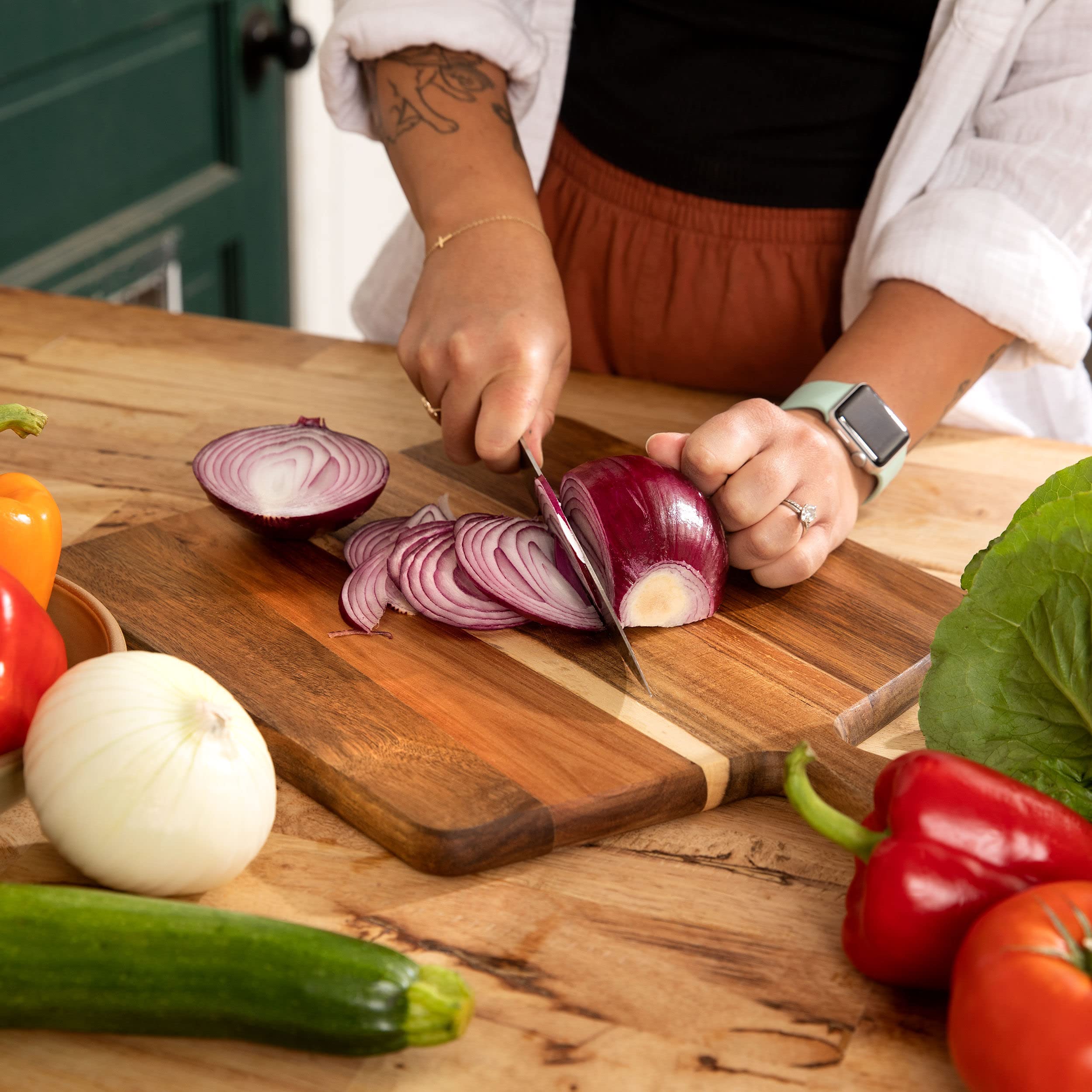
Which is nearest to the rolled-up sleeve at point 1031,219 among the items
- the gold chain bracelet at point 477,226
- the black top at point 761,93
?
the black top at point 761,93

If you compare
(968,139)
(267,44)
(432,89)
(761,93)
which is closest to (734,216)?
(761,93)

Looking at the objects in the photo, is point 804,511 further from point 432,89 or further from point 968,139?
point 432,89

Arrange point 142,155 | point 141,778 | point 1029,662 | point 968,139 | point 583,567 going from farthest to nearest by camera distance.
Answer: point 142,155 < point 968,139 < point 583,567 < point 1029,662 < point 141,778

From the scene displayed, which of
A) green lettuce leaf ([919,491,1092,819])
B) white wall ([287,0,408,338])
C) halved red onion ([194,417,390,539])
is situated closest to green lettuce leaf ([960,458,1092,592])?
green lettuce leaf ([919,491,1092,819])

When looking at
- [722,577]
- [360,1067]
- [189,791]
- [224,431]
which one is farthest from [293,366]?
[360,1067]

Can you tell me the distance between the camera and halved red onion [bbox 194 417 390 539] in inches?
46.4

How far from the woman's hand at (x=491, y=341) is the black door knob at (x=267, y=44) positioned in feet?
7.01

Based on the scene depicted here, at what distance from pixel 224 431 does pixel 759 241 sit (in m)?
0.72

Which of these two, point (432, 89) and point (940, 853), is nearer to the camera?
point (940, 853)

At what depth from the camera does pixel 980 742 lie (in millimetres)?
872

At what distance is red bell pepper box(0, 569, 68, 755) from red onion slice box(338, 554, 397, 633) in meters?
0.32

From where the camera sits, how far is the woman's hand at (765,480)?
116cm

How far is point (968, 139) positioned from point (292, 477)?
0.89 metres

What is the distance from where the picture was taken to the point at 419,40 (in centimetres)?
147
